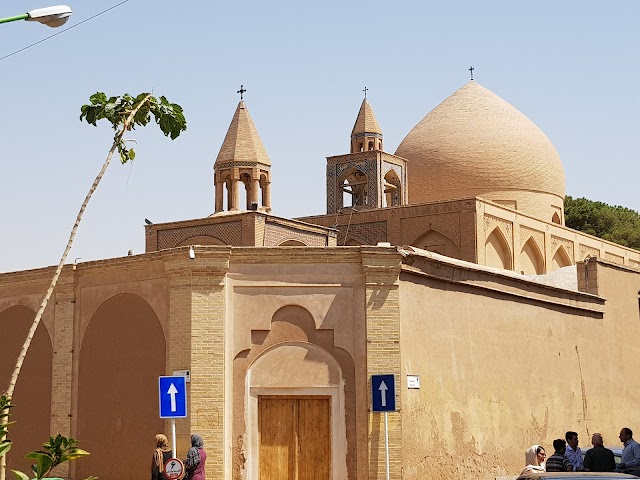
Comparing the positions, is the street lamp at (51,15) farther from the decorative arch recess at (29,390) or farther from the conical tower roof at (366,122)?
the conical tower roof at (366,122)

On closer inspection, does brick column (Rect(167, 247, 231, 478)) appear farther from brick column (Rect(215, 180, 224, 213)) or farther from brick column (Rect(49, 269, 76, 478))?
brick column (Rect(215, 180, 224, 213))

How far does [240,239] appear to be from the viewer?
31.0 metres

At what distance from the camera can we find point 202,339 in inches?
674

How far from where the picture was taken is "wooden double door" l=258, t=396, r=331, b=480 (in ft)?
56.0

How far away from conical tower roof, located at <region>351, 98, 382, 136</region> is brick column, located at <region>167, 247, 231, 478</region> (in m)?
22.6

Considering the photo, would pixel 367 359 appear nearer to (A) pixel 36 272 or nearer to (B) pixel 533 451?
(B) pixel 533 451

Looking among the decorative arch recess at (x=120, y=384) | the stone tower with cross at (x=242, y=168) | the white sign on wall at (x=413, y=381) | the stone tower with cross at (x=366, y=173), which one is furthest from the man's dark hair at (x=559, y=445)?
the stone tower with cross at (x=366, y=173)

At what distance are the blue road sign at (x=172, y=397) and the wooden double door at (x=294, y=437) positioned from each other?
324 cm

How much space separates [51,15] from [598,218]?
45737 millimetres

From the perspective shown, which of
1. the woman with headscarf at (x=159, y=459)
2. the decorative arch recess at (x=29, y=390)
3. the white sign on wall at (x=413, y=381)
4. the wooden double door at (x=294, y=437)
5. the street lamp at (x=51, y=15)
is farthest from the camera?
the decorative arch recess at (x=29, y=390)

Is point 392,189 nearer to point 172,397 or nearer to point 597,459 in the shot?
point 172,397

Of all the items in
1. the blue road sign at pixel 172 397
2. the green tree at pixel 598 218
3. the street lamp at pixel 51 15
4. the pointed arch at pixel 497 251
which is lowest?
the blue road sign at pixel 172 397

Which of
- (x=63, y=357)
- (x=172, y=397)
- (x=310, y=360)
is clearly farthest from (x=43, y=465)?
(x=63, y=357)

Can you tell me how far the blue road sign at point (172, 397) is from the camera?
557 inches
